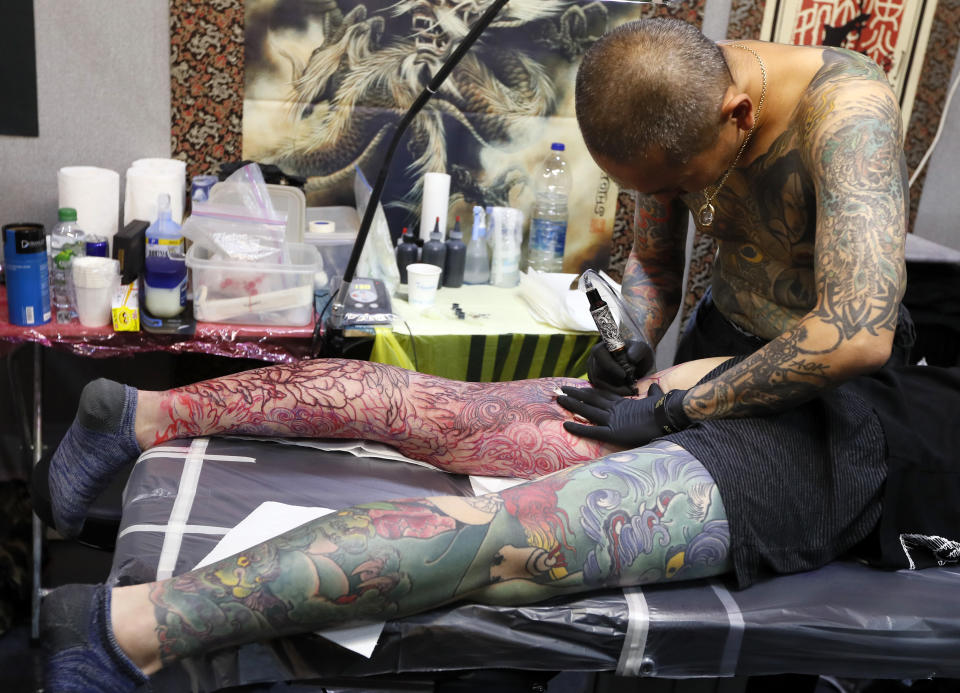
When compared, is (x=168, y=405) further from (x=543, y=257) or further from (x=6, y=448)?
(x=543, y=257)

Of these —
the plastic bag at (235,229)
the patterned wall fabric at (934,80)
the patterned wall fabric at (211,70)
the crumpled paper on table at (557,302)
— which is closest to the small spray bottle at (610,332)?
the crumpled paper on table at (557,302)

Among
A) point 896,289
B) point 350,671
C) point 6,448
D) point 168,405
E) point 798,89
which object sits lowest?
point 6,448

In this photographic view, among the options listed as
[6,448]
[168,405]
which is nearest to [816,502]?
[168,405]

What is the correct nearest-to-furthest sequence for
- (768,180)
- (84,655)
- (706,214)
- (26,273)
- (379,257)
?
(84,655), (768,180), (706,214), (26,273), (379,257)

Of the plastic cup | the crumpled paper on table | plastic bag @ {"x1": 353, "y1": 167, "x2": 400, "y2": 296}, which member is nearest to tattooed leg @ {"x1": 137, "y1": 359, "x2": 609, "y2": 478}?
the plastic cup

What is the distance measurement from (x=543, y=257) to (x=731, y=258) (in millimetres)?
1079

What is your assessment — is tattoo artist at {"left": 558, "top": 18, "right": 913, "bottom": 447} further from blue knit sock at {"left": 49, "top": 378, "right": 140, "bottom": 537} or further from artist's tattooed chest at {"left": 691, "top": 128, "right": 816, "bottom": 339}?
blue knit sock at {"left": 49, "top": 378, "right": 140, "bottom": 537}

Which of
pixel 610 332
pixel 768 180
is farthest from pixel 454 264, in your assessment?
pixel 768 180

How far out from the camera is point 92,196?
227cm

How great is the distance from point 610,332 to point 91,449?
1.02 meters

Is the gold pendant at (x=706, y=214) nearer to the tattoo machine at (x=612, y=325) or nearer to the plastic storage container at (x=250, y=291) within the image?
the tattoo machine at (x=612, y=325)

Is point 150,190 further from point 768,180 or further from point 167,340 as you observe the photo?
point 768,180

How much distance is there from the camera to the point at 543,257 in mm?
2805

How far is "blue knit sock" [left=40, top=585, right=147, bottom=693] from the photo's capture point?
1.10 m
